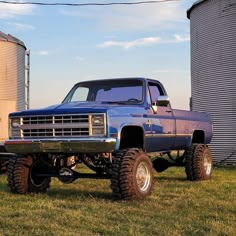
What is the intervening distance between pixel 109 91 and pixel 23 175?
94.7 inches

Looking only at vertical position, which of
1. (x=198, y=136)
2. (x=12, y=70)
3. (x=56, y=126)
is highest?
(x=12, y=70)

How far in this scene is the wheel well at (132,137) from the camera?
931cm

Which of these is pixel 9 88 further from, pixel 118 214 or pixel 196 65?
pixel 118 214

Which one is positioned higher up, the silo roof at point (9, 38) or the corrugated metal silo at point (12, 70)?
the silo roof at point (9, 38)

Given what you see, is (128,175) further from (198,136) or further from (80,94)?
(198,136)

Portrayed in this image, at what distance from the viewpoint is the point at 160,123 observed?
10117mm

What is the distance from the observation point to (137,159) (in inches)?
346

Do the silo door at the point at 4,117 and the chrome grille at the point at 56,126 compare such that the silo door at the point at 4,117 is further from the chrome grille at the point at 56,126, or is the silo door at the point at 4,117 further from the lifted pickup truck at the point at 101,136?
the chrome grille at the point at 56,126

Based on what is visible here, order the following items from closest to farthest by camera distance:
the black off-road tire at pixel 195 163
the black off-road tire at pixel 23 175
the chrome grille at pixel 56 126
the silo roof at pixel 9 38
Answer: the chrome grille at pixel 56 126, the black off-road tire at pixel 23 175, the black off-road tire at pixel 195 163, the silo roof at pixel 9 38

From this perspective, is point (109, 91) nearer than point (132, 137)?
No

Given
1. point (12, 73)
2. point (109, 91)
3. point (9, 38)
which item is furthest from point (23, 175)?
point (9, 38)

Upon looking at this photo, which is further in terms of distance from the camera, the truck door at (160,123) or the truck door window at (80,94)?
the truck door window at (80,94)

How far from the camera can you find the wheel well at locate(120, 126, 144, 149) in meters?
9.31

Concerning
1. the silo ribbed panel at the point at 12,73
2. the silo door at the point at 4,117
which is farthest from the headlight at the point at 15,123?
the silo ribbed panel at the point at 12,73
